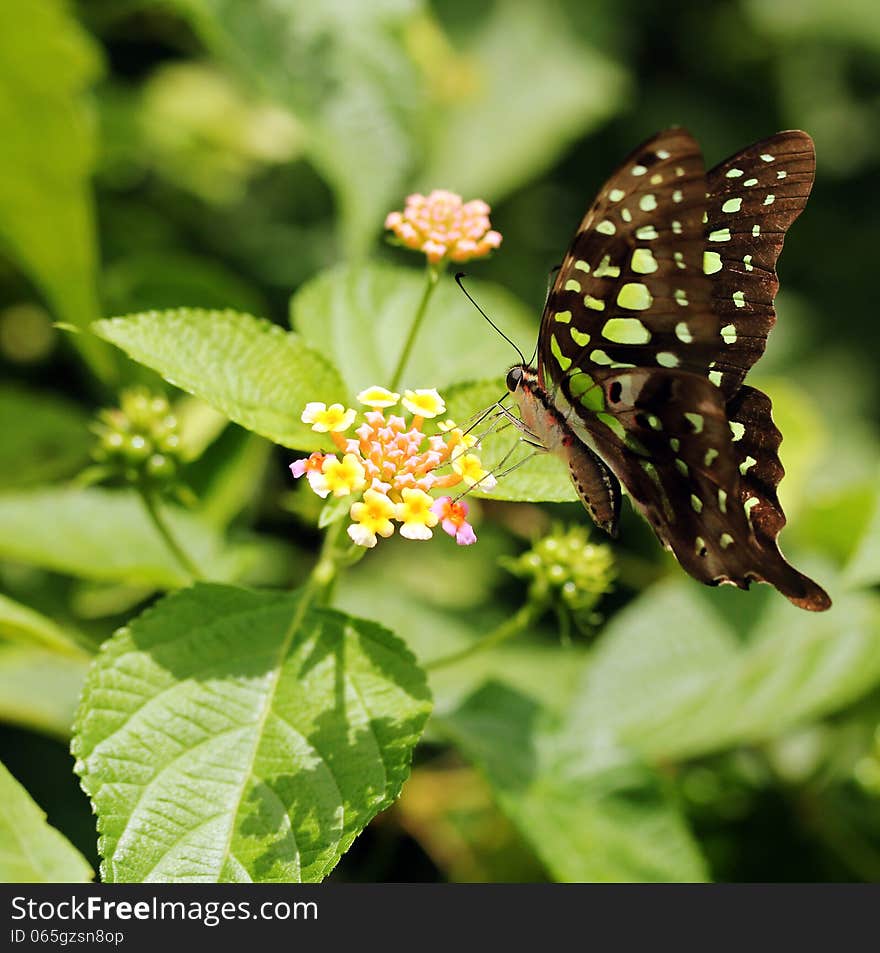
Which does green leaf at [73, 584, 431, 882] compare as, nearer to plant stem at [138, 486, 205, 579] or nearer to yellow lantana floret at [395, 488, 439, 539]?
yellow lantana floret at [395, 488, 439, 539]

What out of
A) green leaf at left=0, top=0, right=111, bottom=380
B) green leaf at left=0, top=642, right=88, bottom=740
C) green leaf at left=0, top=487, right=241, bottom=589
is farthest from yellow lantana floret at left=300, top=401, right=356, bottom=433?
green leaf at left=0, top=0, right=111, bottom=380

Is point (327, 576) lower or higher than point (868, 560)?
higher

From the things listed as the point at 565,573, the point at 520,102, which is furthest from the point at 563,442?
the point at 520,102

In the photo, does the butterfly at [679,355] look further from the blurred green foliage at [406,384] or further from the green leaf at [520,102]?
the green leaf at [520,102]

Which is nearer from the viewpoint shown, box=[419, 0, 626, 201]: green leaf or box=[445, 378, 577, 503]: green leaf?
box=[445, 378, 577, 503]: green leaf

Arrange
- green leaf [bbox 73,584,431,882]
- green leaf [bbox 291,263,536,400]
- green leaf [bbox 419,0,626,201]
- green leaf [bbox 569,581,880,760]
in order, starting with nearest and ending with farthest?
green leaf [bbox 73,584,431,882]
green leaf [bbox 291,263,536,400]
green leaf [bbox 569,581,880,760]
green leaf [bbox 419,0,626,201]

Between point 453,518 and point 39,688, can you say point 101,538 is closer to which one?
point 39,688
